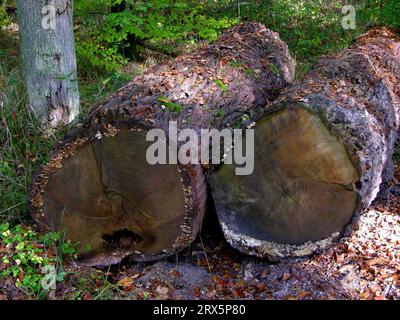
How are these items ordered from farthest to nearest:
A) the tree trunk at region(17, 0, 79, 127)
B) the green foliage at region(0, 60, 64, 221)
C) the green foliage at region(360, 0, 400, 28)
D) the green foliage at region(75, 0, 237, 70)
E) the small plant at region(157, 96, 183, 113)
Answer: the green foliage at region(360, 0, 400, 28), the green foliage at region(75, 0, 237, 70), the tree trunk at region(17, 0, 79, 127), the green foliage at region(0, 60, 64, 221), the small plant at region(157, 96, 183, 113)

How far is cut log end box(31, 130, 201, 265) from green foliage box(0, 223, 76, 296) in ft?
0.41

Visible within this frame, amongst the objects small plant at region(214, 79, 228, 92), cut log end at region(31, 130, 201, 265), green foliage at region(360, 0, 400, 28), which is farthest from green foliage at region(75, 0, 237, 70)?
cut log end at region(31, 130, 201, 265)

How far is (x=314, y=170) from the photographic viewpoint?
3.10 metres

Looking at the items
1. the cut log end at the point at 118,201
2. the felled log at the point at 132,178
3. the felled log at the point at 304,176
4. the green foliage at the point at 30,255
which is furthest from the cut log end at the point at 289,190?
the green foliage at the point at 30,255

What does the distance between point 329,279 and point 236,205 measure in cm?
82

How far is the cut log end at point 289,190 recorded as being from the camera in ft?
10.0

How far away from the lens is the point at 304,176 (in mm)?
3143

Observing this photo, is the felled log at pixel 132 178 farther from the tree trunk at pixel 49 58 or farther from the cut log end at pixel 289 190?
the tree trunk at pixel 49 58

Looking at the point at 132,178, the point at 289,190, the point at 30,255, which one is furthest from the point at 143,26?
the point at 30,255

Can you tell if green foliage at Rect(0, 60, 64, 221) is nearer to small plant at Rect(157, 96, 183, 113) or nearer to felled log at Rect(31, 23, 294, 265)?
felled log at Rect(31, 23, 294, 265)

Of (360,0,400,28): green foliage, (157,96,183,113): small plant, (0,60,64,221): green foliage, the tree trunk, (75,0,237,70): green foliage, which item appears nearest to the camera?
(157,96,183,113): small plant

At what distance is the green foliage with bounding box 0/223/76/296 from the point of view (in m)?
2.95
